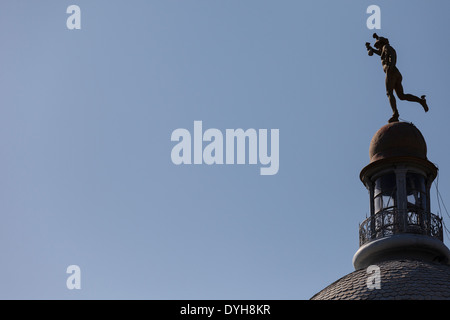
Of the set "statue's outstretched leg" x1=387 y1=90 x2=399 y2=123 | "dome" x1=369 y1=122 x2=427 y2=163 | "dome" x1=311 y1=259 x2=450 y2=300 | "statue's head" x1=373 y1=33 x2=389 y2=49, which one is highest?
"statue's head" x1=373 y1=33 x2=389 y2=49

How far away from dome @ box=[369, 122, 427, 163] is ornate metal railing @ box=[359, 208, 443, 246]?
238cm

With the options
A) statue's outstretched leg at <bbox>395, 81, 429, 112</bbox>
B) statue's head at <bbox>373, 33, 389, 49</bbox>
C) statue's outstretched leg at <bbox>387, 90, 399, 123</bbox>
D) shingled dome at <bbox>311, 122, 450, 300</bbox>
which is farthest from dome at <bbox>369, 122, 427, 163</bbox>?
statue's head at <bbox>373, 33, 389, 49</bbox>

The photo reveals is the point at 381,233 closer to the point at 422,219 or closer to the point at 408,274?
the point at 422,219

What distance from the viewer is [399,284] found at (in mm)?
40281

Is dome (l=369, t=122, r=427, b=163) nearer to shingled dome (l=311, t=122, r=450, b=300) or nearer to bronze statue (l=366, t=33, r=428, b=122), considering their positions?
shingled dome (l=311, t=122, r=450, b=300)

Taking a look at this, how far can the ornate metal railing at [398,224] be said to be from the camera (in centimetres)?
4509

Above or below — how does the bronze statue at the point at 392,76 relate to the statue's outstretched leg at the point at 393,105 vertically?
above

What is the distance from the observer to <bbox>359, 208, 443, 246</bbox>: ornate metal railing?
4509cm

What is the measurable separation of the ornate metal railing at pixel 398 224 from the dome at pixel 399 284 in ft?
7.92

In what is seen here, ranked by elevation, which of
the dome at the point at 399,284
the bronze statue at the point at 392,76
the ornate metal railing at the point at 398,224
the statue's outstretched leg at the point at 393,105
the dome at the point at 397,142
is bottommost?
the dome at the point at 399,284

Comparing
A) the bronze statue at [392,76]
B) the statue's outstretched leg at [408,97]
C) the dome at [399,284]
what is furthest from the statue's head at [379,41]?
the dome at [399,284]

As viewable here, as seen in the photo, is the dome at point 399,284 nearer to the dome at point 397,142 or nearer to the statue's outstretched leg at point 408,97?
the dome at point 397,142
